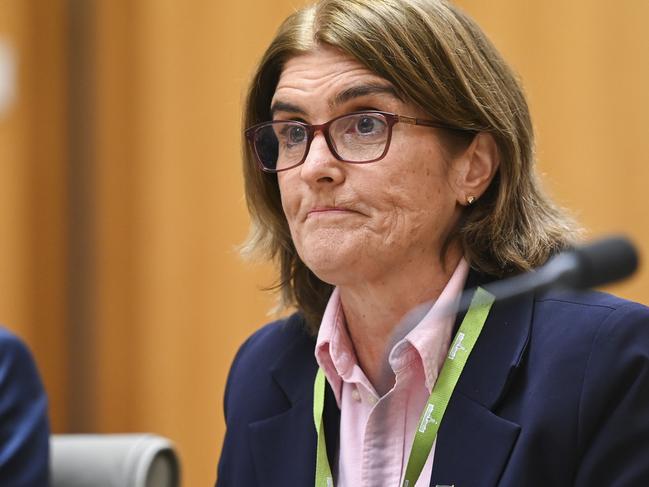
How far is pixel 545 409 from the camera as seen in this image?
5.45 ft

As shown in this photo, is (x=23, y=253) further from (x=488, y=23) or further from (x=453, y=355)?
(x=453, y=355)

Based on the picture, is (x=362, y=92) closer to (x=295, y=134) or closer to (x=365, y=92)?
(x=365, y=92)

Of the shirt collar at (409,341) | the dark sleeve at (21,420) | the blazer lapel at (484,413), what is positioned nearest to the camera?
the blazer lapel at (484,413)

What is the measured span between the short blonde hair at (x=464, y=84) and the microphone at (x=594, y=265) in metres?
1.04

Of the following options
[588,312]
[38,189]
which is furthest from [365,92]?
[38,189]

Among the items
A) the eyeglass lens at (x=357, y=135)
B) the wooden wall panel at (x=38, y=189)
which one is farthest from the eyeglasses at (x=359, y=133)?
the wooden wall panel at (x=38, y=189)

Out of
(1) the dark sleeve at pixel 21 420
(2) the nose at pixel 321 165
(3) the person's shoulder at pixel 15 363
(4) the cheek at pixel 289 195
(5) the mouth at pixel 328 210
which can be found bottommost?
(1) the dark sleeve at pixel 21 420

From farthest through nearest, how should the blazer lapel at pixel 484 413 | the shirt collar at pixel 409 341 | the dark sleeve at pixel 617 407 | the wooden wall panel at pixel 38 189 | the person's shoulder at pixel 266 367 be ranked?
the wooden wall panel at pixel 38 189 → the person's shoulder at pixel 266 367 → the shirt collar at pixel 409 341 → the blazer lapel at pixel 484 413 → the dark sleeve at pixel 617 407

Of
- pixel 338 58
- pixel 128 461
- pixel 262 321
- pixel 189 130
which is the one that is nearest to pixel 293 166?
pixel 338 58

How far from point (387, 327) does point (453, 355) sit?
0.69 feet

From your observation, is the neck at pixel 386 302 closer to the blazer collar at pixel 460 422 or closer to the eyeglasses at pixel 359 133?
the blazer collar at pixel 460 422

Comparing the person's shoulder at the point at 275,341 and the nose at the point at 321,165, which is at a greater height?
the nose at the point at 321,165

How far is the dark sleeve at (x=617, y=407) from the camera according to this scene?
1577mm

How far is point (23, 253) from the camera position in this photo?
15.6ft
